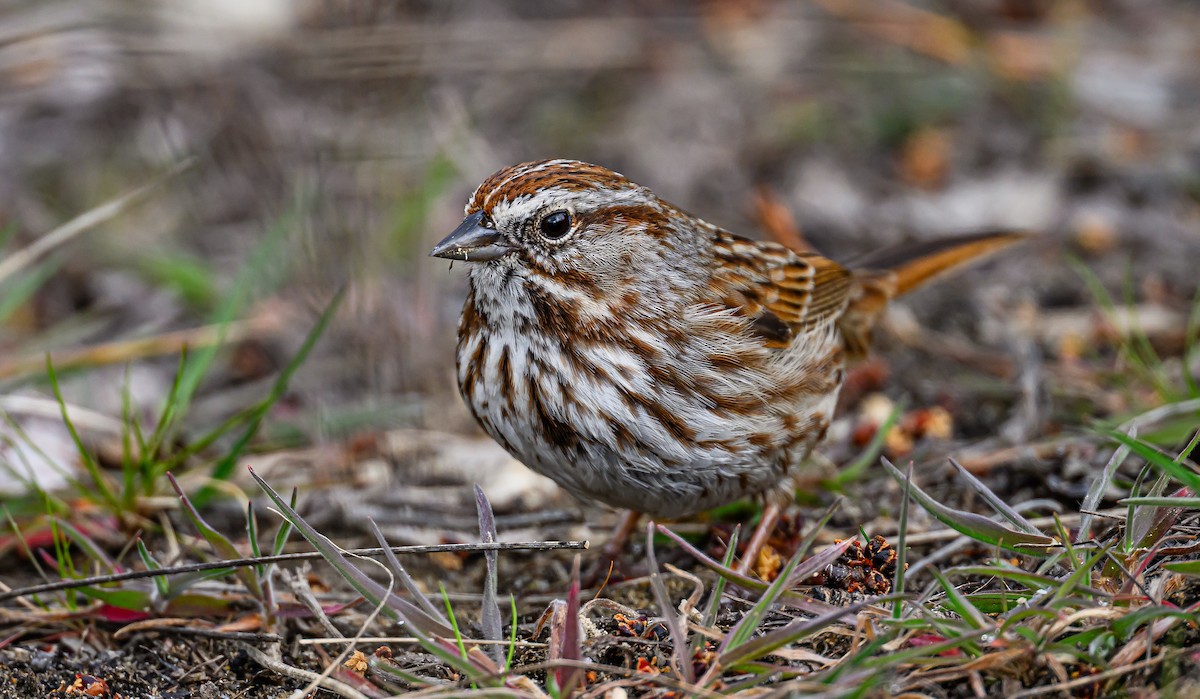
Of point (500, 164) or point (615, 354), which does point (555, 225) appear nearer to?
point (615, 354)

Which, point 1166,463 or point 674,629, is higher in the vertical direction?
point 1166,463

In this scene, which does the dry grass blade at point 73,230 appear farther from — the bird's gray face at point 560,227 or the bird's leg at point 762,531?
the bird's leg at point 762,531

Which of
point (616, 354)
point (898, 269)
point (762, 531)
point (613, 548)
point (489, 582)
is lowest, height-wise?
point (613, 548)

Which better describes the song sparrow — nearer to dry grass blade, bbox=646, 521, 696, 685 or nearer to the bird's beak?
the bird's beak

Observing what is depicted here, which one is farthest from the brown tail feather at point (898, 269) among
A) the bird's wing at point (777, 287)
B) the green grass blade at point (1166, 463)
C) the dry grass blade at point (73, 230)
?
the dry grass blade at point (73, 230)

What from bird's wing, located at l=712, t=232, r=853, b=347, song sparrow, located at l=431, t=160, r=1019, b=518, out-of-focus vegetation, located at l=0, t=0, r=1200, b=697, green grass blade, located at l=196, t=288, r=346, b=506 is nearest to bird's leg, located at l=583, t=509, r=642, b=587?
out-of-focus vegetation, located at l=0, t=0, r=1200, b=697

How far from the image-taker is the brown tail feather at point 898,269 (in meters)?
4.59

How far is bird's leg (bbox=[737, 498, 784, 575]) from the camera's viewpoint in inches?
144

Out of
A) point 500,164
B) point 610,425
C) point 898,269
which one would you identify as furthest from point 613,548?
point 500,164

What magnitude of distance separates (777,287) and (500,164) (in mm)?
2658

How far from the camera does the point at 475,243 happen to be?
337 cm

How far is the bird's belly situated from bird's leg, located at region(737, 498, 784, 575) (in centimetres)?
24

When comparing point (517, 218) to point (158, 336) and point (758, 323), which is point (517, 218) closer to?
point (758, 323)

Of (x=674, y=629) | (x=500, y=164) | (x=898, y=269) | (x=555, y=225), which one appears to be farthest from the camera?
(x=500, y=164)
